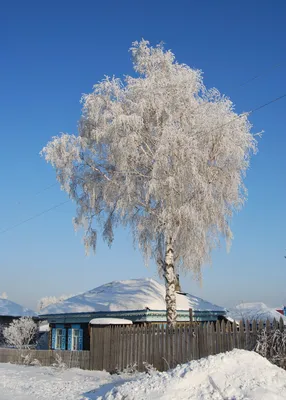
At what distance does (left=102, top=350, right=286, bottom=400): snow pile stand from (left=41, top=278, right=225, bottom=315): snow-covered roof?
1401 cm

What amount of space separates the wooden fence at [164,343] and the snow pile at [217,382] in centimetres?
242

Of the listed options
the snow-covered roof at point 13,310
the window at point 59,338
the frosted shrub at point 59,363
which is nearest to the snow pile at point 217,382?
the frosted shrub at point 59,363

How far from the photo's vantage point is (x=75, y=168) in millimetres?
22109

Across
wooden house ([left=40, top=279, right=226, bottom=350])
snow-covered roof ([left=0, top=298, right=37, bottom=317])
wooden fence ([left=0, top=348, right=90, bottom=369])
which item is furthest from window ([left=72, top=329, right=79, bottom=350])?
snow-covered roof ([left=0, top=298, right=37, bottom=317])

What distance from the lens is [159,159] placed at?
1902 cm

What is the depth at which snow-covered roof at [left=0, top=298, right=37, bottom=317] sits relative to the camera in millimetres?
42219

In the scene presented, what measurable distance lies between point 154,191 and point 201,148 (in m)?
3.24

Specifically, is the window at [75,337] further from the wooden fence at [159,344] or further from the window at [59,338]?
the wooden fence at [159,344]

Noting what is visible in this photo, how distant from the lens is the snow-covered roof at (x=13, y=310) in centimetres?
4222

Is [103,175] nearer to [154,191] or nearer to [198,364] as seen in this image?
[154,191]

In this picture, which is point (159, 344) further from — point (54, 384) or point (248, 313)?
point (248, 313)

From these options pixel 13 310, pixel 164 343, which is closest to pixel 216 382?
pixel 164 343

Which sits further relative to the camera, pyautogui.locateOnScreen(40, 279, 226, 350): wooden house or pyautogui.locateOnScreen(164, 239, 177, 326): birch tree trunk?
pyautogui.locateOnScreen(40, 279, 226, 350): wooden house

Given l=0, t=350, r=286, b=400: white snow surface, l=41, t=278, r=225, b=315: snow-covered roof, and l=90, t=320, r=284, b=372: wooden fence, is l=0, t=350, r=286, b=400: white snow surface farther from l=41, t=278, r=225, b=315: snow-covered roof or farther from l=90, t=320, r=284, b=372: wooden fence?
l=41, t=278, r=225, b=315: snow-covered roof
